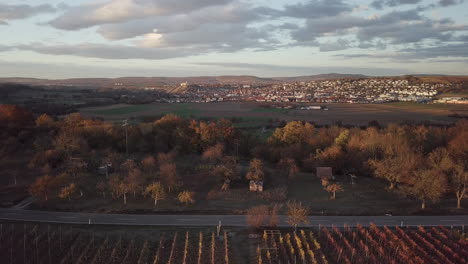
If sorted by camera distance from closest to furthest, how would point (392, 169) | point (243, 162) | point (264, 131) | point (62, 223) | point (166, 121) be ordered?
point (62, 223) < point (392, 169) < point (243, 162) < point (166, 121) < point (264, 131)

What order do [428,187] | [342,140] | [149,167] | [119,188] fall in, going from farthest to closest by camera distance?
[342,140]
[149,167]
[119,188]
[428,187]

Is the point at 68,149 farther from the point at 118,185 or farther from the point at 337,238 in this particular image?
the point at 337,238

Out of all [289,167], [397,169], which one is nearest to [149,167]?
[289,167]

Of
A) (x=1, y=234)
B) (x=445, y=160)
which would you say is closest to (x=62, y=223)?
(x=1, y=234)

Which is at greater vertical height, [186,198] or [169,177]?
[169,177]

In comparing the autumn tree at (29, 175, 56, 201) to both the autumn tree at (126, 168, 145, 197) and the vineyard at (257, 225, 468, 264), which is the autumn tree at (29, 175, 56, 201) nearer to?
the autumn tree at (126, 168, 145, 197)

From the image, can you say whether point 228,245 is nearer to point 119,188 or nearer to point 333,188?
point 119,188
